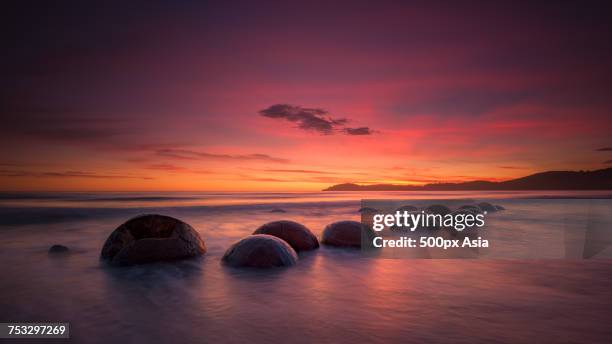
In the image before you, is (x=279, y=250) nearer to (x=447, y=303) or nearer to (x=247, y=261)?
(x=247, y=261)

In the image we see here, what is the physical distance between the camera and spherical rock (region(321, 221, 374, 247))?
8.19 m

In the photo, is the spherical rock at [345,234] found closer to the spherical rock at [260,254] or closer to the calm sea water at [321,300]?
the calm sea water at [321,300]

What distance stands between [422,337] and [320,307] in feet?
4.04

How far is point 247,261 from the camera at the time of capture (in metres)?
5.78

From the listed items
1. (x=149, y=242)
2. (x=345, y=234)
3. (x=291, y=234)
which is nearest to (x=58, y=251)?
(x=149, y=242)

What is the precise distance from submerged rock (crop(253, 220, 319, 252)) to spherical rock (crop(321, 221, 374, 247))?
612 mm

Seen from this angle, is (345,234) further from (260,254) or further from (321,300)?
(321,300)

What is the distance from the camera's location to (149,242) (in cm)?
622

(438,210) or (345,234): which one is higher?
(438,210)

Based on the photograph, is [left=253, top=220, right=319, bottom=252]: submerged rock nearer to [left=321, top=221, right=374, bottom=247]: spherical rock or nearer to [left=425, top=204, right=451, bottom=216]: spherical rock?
[left=321, top=221, right=374, bottom=247]: spherical rock

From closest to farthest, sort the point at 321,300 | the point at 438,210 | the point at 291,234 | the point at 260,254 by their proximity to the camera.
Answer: the point at 321,300 < the point at 260,254 < the point at 291,234 < the point at 438,210

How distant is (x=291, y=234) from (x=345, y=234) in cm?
145

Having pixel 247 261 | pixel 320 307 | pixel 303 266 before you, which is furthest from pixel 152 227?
pixel 320 307

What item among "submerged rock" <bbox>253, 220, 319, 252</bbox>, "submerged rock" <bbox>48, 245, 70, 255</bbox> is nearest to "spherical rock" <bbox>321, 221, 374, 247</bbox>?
"submerged rock" <bbox>253, 220, 319, 252</bbox>
